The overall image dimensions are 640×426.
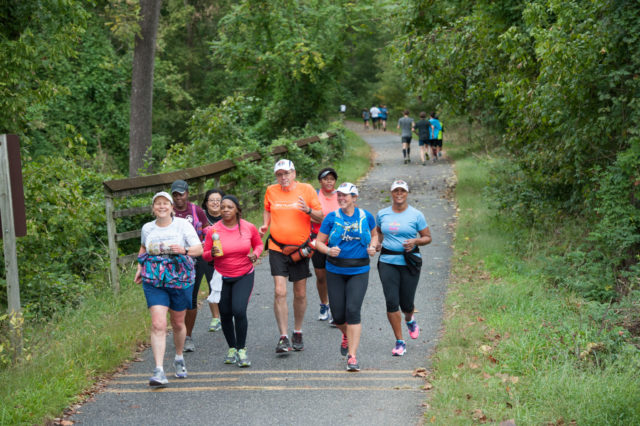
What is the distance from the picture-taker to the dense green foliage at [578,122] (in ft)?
31.1

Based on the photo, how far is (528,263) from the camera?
11.1 m

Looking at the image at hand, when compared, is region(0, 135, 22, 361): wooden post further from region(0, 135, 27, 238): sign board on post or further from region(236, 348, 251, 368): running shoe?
region(236, 348, 251, 368): running shoe

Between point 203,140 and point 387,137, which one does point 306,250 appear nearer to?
point 203,140

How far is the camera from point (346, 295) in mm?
7199

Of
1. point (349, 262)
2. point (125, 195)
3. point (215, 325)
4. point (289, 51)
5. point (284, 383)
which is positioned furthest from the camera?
point (289, 51)

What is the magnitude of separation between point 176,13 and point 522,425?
3411 centimetres

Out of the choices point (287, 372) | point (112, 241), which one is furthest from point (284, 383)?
point (112, 241)

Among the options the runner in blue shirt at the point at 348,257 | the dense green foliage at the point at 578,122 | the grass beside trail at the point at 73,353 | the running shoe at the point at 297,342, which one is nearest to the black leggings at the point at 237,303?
the running shoe at the point at 297,342

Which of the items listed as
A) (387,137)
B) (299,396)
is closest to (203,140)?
(299,396)

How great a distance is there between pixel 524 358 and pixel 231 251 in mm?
3032

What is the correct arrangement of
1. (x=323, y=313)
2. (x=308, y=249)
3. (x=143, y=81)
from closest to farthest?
(x=308, y=249) → (x=323, y=313) → (x=143, y=81)

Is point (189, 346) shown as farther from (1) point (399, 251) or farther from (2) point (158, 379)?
(1) point (399, 251)

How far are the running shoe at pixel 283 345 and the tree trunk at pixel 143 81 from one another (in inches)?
398

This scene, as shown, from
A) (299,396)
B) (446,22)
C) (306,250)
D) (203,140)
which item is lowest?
(299,396)
